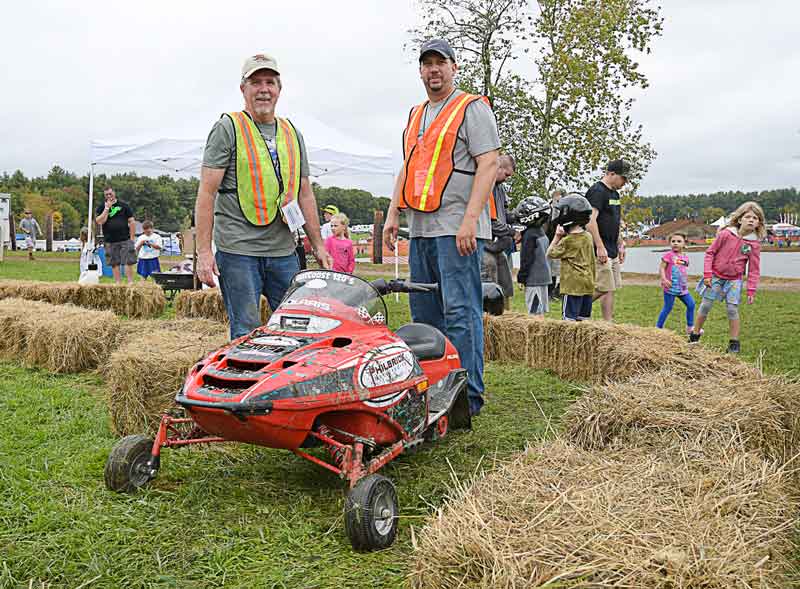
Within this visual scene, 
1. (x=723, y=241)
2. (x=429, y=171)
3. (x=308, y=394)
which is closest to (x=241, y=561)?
(x=308, y=394)

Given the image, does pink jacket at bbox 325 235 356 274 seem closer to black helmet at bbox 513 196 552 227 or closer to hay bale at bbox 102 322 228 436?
black helmet at bbox 513 196 552 227

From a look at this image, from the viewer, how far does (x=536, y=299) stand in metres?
8.84

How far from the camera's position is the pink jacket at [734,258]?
26.8 ft

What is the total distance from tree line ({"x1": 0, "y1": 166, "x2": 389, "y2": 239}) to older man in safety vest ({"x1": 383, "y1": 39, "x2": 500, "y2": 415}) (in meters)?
67.8

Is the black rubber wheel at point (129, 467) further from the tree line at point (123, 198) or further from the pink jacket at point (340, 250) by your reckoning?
the tree line at point (123, 198)

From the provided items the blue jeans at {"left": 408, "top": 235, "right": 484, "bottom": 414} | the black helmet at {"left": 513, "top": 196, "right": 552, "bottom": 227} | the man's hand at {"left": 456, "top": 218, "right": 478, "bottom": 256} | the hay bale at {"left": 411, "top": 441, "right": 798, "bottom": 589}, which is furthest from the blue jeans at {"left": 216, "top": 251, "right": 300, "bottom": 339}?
the black helmet at {"left": 513, "top": 196, "right": 552, "bottom": 227}

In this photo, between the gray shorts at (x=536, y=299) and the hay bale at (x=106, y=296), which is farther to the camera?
the hay bale at (x=106, y=296)

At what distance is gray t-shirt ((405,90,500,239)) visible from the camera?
470cm

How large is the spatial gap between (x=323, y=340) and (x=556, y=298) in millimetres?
10317

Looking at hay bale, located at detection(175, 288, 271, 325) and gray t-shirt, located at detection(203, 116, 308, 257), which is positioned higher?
gray t-shirt, located at detection(203, 116, 308, 257)

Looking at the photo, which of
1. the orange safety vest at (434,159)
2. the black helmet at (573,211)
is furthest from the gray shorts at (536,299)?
the orange safety vest at (434,159)

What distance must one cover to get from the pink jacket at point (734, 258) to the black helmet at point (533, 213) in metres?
1.89

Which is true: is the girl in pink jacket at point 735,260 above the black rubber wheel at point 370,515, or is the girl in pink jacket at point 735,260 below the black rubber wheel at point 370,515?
above

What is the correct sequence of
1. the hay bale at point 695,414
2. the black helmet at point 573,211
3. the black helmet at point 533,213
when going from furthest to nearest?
the black helmet at point 533,213 → the black helmet at point 573,211 → the hay bale at point 695,414
